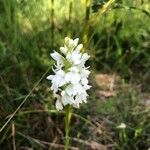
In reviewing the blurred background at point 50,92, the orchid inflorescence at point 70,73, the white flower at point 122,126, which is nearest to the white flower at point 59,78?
the orchid inflorescence at point 70,73

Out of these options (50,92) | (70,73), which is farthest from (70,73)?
(50,92)

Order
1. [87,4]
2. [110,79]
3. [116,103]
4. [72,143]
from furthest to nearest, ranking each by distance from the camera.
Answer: [110,79], [116,103], [72,143], [87,4]

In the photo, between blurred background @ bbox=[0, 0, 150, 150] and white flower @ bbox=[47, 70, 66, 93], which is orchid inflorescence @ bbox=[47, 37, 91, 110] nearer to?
white flower @ bbox=[47, 70, 66, 93]

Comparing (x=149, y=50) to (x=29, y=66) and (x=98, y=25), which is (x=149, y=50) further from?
(x=29, y=66)

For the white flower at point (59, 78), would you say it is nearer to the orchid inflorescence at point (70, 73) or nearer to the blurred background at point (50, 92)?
the orchid inflorescence at point (70, 73)

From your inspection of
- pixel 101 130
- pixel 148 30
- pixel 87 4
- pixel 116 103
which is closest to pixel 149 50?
pixel 148 30

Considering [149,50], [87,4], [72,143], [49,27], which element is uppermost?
[87,4]

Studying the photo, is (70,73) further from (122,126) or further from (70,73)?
(122,126)

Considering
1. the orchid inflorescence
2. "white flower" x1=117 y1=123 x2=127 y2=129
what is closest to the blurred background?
"white flower" x1=117 y1=123 x2=127 y2=129
